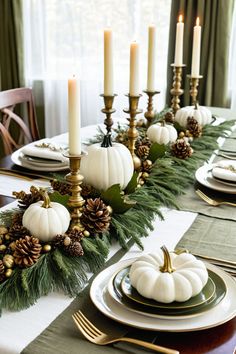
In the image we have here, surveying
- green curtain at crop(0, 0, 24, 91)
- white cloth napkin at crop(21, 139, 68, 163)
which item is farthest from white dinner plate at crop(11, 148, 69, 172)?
green curtain at crop(0, 0, 24, 91)

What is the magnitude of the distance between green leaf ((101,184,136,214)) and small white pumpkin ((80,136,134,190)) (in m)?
0.05

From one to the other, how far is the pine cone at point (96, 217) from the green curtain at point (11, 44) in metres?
2.56

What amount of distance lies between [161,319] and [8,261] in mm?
281

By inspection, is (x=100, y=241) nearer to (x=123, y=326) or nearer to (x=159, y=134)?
(x=123, y=326)

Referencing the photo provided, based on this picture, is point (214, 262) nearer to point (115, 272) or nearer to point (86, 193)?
point (115, 272)

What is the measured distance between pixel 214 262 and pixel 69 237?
28 centimetres

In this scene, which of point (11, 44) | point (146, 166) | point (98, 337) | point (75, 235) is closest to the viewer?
point (98, 337)

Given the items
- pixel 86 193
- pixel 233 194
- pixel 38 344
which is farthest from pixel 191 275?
pixel 233 194

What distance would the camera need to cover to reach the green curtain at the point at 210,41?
277cm

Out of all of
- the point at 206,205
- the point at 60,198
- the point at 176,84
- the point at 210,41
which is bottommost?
the point at 206,205

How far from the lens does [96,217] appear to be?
3.28ft

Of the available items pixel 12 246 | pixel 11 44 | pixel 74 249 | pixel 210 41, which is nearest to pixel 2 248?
pixel 12 246

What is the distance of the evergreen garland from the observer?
2.74 feet

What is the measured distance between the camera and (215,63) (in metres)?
2.86
